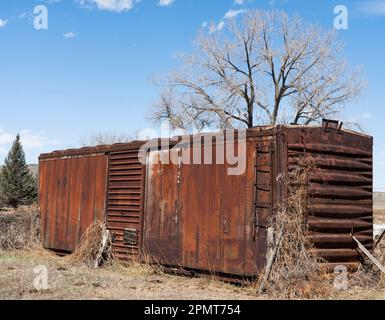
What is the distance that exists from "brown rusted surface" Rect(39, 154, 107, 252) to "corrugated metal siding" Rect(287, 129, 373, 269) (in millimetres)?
5634

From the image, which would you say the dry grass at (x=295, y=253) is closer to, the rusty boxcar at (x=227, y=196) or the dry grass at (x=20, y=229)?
Result: the rusty boxcar at (x=227, y=196)

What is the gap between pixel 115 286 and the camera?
8602 mm

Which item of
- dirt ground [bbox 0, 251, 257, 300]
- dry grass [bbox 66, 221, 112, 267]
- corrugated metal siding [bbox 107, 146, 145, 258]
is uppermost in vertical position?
corrugated metal siding [bbox 107, 146, 145, 258]

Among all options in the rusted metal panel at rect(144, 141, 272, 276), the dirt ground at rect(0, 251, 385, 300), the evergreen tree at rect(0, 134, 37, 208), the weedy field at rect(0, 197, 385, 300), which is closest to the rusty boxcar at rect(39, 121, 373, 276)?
the rusted metal panel at rect(144, 141, 272, 276)

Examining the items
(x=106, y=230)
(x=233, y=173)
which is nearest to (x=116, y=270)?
(x=106, y=230)

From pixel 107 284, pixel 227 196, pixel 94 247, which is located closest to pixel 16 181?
pixel 94 247

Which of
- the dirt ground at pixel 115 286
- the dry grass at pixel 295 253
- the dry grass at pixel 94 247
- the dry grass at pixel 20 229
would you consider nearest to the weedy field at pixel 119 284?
the dirt ground at pixel 115 286

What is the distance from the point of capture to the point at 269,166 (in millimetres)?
8484

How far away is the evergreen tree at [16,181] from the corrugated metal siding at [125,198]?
3598 cm

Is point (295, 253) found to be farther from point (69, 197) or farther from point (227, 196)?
point (69, 197)

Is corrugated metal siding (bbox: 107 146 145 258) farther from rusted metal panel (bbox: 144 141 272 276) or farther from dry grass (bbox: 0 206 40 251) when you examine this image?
dry grass (bbox: 0 206 40 251)

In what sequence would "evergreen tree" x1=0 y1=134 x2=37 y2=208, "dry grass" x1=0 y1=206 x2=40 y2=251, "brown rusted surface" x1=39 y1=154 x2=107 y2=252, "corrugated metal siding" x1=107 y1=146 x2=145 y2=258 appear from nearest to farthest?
"corrugated metal siding" x1=107 y1=146 x2=145 y2=258 → "brown rusted surface" x1=39 y1=154 x2=107 y2=252 → "dry grass" x1=0 y1=206 x2=40 y2=251 → "evergreen tree" x1=0 y1=134 x2=37 y2=208

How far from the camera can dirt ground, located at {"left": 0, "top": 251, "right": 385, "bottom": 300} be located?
765 cm

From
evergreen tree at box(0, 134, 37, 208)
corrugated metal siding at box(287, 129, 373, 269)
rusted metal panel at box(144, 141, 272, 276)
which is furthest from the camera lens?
evergreen tree at box(0, 134, 37, 208)
